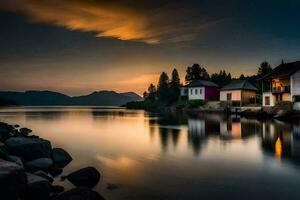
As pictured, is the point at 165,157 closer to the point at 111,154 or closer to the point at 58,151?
the point at 111,154

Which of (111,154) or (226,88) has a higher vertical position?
(226,88)

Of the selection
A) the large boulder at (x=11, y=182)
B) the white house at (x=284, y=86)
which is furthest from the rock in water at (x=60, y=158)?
the white house at (x=284, y=86)

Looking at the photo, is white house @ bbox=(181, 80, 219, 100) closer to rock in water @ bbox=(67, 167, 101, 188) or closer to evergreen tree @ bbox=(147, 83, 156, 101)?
evergreen tree @ bbox=(147, 83, 156, 101)

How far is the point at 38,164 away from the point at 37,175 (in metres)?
3.27

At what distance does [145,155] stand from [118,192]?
Result: 25.6 ft

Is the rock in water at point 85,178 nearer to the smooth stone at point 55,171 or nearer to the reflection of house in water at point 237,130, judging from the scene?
the smooth stone at point 55,171

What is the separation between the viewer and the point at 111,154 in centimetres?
1873

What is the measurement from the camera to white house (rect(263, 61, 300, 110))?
45.6 meters

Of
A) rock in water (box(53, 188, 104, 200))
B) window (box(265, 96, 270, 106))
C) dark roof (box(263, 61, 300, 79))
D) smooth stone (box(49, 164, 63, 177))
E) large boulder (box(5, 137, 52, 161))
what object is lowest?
smooth stone (box(49, 164, 63, 177))

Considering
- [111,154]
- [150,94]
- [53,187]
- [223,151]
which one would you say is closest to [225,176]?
[223,151]

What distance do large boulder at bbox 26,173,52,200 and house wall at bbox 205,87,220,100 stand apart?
70.4 metres

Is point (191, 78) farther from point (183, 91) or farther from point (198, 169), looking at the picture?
point (198, 169)

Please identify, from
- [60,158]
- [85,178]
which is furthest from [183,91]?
[85,178]

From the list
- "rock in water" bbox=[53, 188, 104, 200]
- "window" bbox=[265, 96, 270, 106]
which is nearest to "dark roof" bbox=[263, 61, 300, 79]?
"window" bbox=[265, 96, 270, 106]
